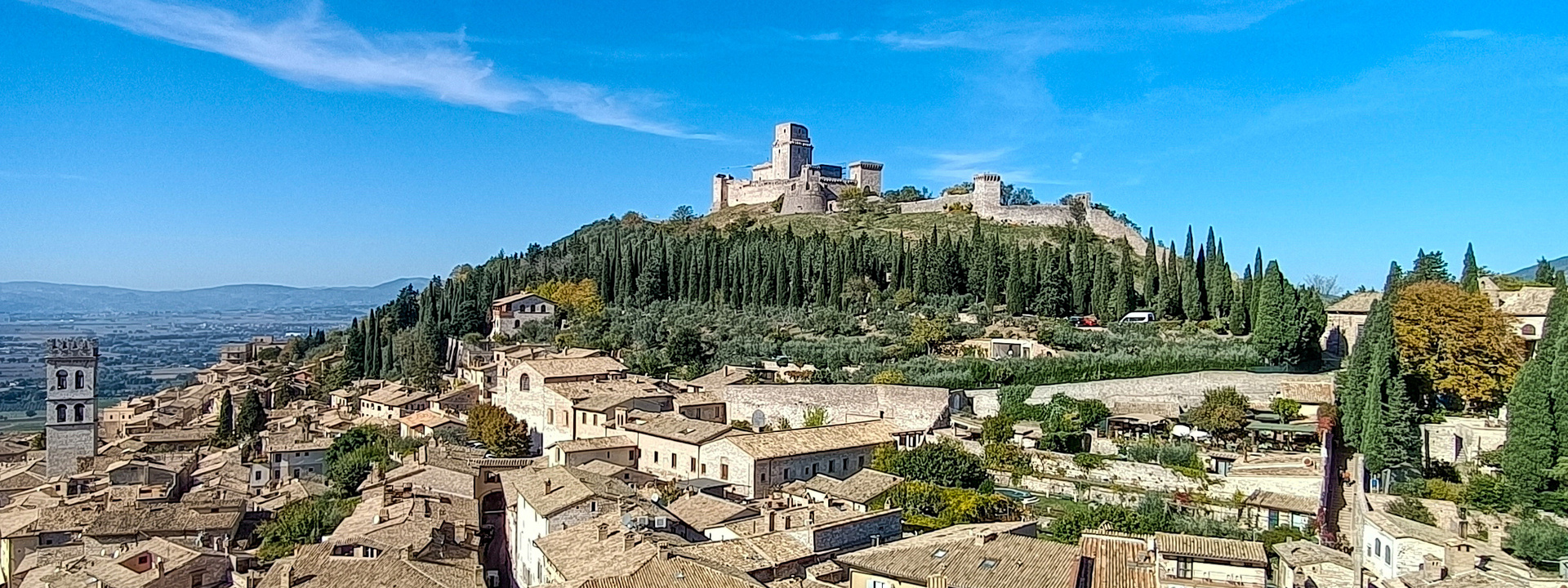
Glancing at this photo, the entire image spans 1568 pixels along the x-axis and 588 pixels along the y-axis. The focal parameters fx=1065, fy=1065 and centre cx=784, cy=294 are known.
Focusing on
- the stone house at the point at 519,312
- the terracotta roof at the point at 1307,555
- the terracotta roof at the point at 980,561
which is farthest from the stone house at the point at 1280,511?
the stone house at the point at 519,312

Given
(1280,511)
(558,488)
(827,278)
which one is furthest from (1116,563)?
(827,278)

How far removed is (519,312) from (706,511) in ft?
104

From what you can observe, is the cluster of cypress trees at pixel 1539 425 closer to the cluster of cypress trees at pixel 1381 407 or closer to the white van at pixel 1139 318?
the cluster of cypress trees at pixel 1381 407

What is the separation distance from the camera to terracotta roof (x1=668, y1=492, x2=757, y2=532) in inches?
841

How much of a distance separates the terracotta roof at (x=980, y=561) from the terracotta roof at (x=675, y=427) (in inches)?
415

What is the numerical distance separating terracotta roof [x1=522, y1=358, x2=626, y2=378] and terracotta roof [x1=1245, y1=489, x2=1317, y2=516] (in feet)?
70.6

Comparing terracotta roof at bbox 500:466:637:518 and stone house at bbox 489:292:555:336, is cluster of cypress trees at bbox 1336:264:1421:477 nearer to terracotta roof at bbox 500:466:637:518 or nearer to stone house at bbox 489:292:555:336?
terracotta roof at bbox 500:466:637:518

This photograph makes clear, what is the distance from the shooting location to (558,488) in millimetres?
24172

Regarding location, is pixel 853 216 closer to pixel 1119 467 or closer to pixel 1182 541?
pixel 1119 467

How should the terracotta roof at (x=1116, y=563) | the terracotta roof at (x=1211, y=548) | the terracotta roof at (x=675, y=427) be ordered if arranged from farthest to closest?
1. the terracotta roof at (x=675, y=427)
2. the terracotta roof at (x=1211, y=548)
3. the terracotta roof at (x=1116, y=563)

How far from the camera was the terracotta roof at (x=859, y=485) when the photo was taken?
76.9 ft

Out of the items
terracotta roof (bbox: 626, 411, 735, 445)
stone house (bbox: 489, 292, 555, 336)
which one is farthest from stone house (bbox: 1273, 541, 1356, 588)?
stone house (bbox: 489, 292, 555, 336)

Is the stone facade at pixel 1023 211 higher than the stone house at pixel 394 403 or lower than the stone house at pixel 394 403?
higher

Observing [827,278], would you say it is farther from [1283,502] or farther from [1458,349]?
[1283,502]
